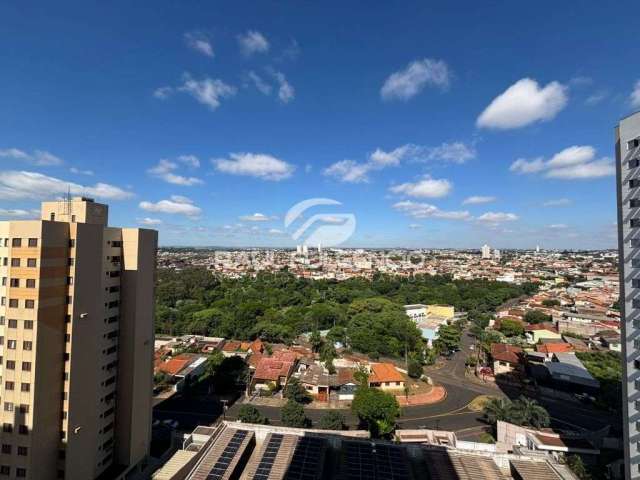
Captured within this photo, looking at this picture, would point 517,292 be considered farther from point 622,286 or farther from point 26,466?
point 26,466

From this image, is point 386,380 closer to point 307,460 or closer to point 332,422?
point 332,422

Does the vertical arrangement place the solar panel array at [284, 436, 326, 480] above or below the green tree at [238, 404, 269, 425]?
above

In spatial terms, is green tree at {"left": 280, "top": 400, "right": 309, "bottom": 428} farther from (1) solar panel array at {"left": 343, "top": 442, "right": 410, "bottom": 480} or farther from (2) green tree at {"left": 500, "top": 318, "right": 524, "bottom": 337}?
(2) green tree at {"left": 500, "top": 318, "right": 524, "bottom": 337}

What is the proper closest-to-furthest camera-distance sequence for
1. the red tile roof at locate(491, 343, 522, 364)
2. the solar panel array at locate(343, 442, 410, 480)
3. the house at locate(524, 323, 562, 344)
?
the solar panel array at locate(343, 442, 410, 480), the red tile roof at locate(491, 343, 522, 364), the house at locate(524, 323, 562, 344)

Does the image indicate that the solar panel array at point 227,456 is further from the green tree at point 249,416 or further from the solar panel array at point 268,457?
the green tree at point 249,416

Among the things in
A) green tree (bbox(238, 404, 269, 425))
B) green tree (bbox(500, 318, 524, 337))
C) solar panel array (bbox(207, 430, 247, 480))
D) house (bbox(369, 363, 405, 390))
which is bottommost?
house (bbox(369, 363, 405, 390))

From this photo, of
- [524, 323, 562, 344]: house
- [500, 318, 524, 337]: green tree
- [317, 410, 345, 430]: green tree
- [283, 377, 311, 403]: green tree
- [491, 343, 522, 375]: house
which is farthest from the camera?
[500, 318, 524, 337]: green tree

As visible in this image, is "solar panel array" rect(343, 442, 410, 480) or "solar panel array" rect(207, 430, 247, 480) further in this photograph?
"solar panel array" rect(343, 442, 410, 480)

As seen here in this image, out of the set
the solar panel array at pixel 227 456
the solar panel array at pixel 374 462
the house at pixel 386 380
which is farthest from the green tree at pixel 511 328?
the solar panel array at pixel 227 456

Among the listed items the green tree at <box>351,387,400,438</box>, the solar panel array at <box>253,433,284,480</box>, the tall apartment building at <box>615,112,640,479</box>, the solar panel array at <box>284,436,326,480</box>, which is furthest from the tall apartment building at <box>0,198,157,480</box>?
the tall apartment building at <box>615,112,640,479</box>
